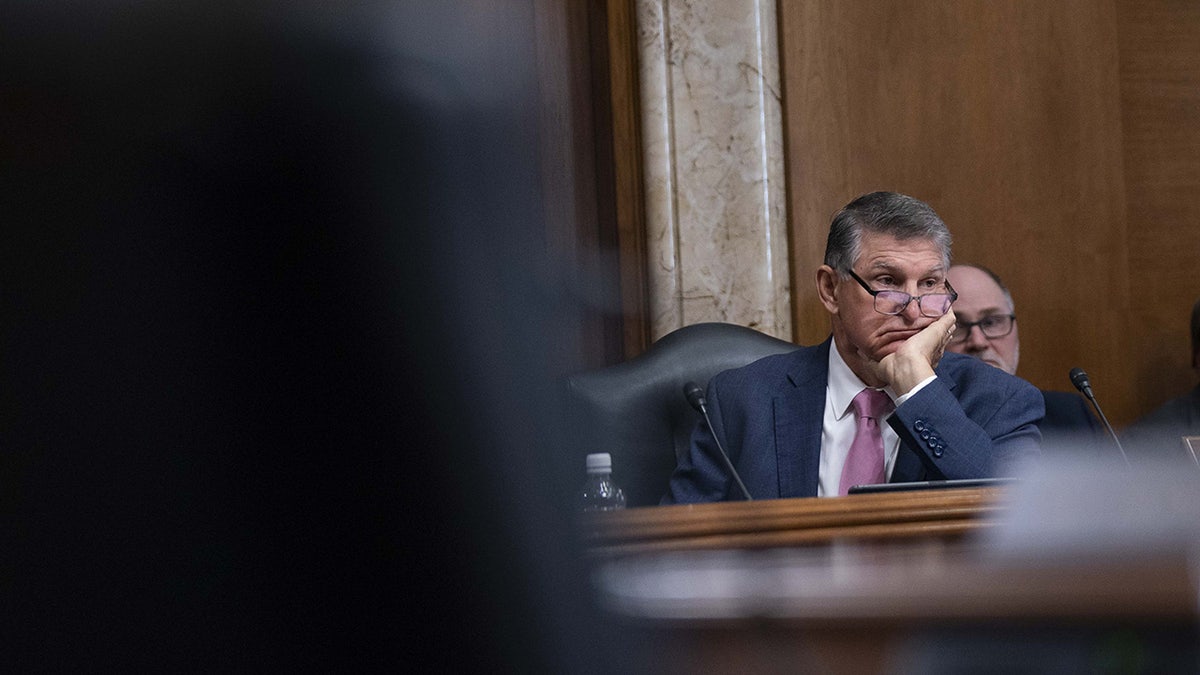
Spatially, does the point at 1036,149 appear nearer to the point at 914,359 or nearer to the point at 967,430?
the point at 914,359

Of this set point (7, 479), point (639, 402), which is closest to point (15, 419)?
point (7, 479)

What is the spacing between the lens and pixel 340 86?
1.40 feet

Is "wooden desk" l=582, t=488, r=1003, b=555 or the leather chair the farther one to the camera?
the leather chair

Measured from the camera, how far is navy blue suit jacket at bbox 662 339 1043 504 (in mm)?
2238

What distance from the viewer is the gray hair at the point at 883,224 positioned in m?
2.61

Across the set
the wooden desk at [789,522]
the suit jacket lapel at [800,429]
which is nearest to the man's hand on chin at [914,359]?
the suit jacket lapel at [800,429]

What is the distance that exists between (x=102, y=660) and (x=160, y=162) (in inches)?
6.3

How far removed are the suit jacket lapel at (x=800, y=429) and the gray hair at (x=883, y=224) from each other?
244 mm

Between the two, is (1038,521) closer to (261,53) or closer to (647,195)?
(261,53)

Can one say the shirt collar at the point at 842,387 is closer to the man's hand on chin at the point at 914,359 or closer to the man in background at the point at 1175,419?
the man's hand on chin at the point at 914,359

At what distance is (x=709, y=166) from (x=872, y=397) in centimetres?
134

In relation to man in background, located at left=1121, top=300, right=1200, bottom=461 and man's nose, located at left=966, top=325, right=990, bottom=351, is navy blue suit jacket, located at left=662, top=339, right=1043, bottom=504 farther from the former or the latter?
man in background, located at left=1121, top=300, right=1200, bottom=461

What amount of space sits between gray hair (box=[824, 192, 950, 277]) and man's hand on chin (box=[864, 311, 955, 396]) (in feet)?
0.54

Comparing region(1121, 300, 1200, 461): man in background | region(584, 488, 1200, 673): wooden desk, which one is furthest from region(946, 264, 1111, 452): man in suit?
region(584, 488, 1200, 673): wooden desk
